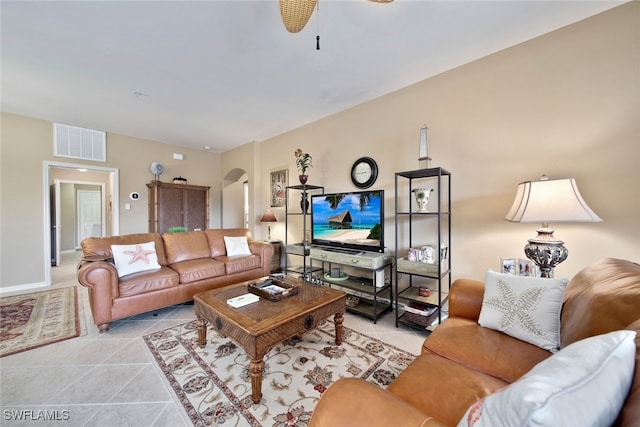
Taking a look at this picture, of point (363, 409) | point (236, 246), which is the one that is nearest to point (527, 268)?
point (363, 409)

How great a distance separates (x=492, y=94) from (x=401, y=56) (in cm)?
92

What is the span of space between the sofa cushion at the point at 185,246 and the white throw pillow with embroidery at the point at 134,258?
0.29m

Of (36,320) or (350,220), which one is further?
(350,220)

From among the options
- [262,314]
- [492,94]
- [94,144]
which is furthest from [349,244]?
[94,144]

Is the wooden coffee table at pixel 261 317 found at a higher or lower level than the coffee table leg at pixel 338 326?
higher

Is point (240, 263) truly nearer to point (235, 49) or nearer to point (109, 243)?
point (109, 243)

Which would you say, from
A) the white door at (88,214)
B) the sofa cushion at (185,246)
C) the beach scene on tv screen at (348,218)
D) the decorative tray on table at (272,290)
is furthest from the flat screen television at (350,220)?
the white door at (88,214)

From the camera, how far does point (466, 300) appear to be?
1596mm

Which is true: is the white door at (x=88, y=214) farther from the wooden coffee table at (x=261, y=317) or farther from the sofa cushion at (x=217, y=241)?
the wooden coffee table at (x=261, y=317)

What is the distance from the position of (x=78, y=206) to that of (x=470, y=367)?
9730 millimetres

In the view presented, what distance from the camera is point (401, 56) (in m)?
2.26

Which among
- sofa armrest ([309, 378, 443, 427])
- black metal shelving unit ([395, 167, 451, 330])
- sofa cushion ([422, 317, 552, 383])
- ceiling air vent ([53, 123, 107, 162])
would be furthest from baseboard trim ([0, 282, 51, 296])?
sofa cushion ([422, 317, 552, 383])

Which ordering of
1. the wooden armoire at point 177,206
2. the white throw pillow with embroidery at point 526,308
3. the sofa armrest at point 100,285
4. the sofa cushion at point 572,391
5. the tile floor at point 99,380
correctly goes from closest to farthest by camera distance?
the sofa cushion at point 572,391
the white throw pillow with embroidery at point 526,308
the tile floor at point 99,380
the sofa armrest at point 100,285
the wooden armoire at point 177,206

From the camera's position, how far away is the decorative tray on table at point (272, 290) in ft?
6.27
